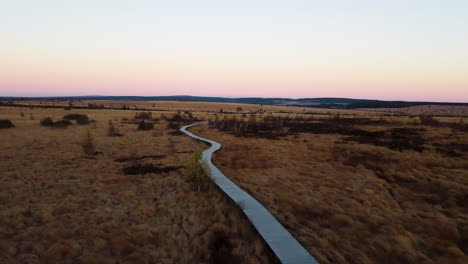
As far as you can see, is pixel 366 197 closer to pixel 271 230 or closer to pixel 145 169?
pixel 271 230

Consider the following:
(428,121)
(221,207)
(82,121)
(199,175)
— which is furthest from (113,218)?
(428,121)

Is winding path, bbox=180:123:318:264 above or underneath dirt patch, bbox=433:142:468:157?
underneath

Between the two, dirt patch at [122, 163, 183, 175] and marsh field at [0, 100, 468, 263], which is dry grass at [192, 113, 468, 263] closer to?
marsh field at [0, 100, 468, 263]

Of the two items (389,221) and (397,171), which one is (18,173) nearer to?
(389,221)

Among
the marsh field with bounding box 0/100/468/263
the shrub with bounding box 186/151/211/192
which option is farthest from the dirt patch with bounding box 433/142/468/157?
the shrub with bounding box 186/151/211/192

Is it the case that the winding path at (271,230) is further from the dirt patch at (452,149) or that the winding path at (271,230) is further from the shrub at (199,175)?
the dirt patch at (452,149)

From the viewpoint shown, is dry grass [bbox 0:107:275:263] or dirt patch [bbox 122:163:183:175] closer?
dry grass [bbox 0:107:275:263]
